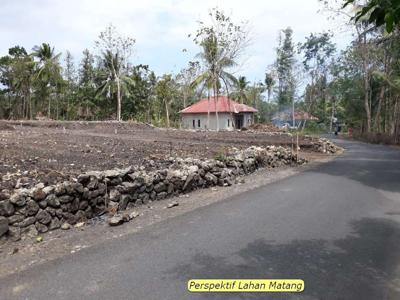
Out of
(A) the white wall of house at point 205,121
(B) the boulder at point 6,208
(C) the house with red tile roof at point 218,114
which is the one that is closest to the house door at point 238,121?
(C) the house with red tile roof at point 218,114

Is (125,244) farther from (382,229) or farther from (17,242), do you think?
(382,229)

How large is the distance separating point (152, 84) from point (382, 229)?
43.5 meters

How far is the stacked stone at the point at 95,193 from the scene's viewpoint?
6301 mm

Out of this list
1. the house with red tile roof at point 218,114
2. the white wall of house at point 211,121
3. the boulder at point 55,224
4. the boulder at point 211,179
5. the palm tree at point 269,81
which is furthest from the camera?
the palm tree at point 269,81

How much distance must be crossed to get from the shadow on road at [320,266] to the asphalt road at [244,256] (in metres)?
0.01

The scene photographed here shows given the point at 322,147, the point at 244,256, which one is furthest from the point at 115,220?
the point at 322,147

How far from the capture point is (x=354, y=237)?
20.8 ft

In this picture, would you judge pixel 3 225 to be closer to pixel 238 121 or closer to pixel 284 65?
pixel 238 121

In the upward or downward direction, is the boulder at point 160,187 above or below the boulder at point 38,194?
below

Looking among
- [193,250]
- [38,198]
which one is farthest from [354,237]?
[38,198]

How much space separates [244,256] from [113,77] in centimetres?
3986

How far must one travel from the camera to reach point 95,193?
7570 mm

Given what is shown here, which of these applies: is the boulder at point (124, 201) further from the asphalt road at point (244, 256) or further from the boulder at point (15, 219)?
the boulder at point (15, 219)

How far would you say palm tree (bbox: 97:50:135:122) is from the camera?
41.4 m
